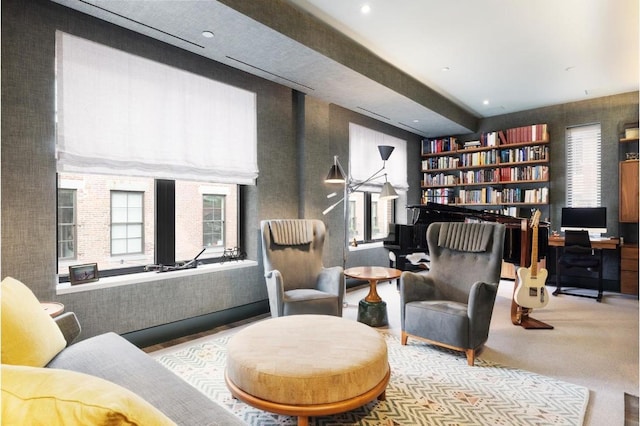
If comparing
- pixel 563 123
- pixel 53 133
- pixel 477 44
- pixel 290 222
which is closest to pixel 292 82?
pixel 290 222

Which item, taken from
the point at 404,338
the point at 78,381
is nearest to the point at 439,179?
the point at 404,338

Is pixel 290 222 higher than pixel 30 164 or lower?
lower

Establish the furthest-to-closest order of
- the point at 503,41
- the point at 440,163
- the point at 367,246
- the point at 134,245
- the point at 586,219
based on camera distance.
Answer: the point at 440,163 < the point at 367,246 < the point at 586,219 < the point at 503,41 < the point at 134,245

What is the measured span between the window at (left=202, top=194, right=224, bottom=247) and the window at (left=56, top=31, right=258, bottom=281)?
1 centimetres

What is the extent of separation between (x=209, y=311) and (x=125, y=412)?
123 inches

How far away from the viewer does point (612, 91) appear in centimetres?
521

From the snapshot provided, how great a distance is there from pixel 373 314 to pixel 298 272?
0.89 metres

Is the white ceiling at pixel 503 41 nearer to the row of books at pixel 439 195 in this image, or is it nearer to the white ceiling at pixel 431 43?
the white ceiling at pixel 431 43

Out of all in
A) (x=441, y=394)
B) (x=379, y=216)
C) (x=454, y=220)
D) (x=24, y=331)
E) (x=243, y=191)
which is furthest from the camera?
(x=379, y=216)

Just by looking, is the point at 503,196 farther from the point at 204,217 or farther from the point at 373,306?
A: the point at 204,217

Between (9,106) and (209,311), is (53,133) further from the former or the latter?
(209,311)

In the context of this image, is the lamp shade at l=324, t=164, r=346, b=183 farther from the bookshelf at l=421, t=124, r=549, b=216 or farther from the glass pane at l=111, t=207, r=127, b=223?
the bookshelf at l=421, t=124, r=549, b=216

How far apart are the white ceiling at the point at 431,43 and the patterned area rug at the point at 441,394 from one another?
8.87 feet

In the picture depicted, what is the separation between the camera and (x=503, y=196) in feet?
20.1
